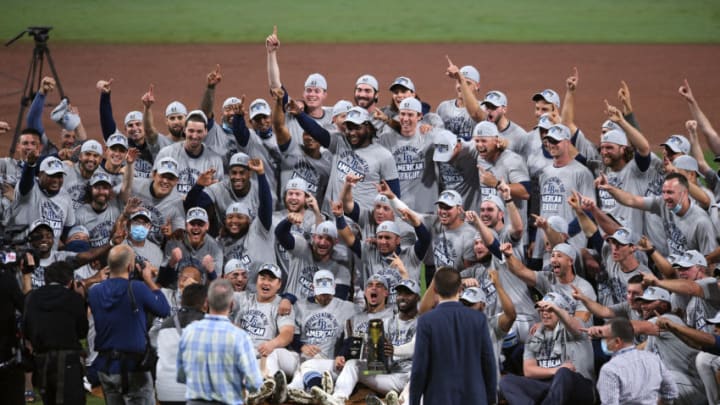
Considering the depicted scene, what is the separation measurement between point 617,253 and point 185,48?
1634 centimetres

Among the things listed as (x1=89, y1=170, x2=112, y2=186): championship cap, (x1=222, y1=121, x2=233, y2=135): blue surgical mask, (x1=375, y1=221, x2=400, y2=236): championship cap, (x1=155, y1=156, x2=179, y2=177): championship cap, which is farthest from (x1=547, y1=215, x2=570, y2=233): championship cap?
(x1=89, y1=170, x2=112, y2=186): championship cap

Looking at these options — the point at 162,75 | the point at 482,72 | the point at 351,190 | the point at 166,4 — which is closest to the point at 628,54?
the point at 482,72

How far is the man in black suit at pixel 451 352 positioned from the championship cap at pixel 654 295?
227 centimetres

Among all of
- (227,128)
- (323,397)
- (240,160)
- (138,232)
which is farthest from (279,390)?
(227,128)

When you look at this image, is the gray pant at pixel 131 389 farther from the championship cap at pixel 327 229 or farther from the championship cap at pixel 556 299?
the championship cap at pixel 556 299

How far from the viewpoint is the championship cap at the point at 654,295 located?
9.86 metres

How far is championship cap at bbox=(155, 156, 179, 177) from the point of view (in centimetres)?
1152

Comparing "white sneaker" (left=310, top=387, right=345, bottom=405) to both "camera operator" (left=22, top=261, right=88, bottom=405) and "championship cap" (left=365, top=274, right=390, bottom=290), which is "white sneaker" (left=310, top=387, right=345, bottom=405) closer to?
"championship cap" (left=365, top=274, right=390, bottom=290)

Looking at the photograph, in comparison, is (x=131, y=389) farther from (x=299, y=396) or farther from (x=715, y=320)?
(x=715, y=320)

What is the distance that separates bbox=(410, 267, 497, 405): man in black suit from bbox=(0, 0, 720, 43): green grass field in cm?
1822

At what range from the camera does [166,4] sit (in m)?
30.7

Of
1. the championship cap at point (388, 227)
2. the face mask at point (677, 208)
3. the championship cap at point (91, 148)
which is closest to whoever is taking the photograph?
the face mask at point (677, 208)

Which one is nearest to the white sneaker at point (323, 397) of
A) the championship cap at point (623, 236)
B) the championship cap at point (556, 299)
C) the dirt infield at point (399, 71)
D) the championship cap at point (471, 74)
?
the championship cap at point (556, 299)

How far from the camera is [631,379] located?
29.3 feet
